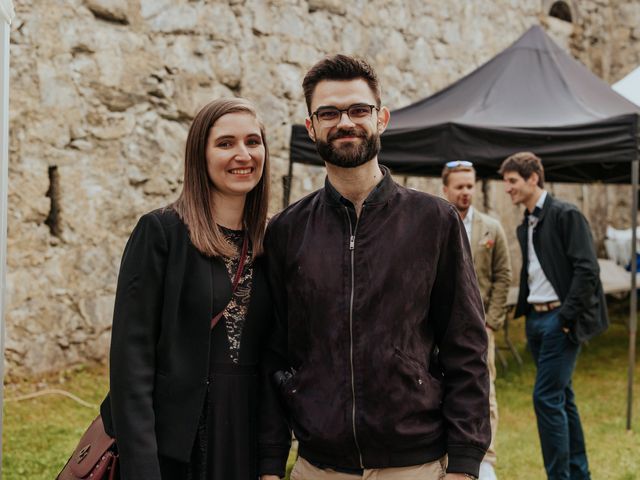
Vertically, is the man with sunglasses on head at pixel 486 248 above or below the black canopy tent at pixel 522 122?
below

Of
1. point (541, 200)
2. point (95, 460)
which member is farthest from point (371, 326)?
point (541, 200)

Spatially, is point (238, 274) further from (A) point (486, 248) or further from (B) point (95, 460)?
(A) point (486, 248)

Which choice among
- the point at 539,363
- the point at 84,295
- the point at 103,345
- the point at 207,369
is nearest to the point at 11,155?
the point at 84,295

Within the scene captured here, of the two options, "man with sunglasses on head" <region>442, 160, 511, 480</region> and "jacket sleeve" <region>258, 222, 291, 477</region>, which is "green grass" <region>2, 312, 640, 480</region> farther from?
"jacket sleeve" <region>258, 222, 291, 477</region>

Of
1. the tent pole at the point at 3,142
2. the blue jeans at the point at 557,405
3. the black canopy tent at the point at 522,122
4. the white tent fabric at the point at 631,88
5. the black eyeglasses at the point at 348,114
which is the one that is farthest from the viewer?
the white tent fabric at the point at 631,88

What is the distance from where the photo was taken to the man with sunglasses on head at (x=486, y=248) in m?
4.73

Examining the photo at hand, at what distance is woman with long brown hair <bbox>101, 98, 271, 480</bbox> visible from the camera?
207cm

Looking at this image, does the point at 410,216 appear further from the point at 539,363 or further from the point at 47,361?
Result: the point at 47,361

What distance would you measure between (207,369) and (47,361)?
4330 mm

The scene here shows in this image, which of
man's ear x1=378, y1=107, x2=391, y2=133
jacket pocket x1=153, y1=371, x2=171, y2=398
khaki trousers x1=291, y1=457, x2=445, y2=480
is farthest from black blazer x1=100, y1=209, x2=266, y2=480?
man's ear x1=378, y1=107, x2=391, y2=133

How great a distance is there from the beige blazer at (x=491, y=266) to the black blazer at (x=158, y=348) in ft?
9.81

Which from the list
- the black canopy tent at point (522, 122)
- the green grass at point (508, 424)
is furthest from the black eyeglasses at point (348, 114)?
the black canopy tent at point (522, 122)

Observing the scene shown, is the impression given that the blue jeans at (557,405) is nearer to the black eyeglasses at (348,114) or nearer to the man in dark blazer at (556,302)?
the man in dark blazer at (556,302)

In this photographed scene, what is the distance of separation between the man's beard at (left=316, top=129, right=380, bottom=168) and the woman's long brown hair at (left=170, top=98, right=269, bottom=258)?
0.27 metres
